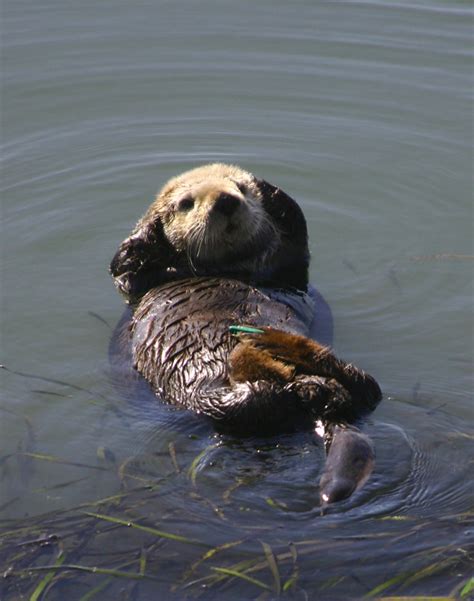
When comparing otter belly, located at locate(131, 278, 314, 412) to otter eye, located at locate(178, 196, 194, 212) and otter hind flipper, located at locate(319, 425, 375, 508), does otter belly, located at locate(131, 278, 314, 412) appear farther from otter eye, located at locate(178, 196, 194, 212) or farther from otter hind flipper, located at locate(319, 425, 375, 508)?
otter hind flipper, located at locate(319, 425, 375, 508)

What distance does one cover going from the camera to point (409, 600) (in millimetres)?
4090

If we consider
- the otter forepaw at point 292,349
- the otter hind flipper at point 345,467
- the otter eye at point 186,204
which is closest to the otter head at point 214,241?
the otter eye at point 186,204

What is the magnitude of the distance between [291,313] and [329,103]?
3.88 meters

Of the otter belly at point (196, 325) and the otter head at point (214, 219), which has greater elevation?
the otter head at point (214, 219)

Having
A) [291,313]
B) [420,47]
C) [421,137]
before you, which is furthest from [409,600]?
[420,47]

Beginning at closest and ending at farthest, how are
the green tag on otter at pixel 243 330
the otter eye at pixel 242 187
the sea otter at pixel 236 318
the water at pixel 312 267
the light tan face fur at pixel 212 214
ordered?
the water at pixel 312 267
the sea otter at pixel 236 318
the green tag on otter at pixel 243 330
the light tan face fur at pixel 212 214
the otter eye at pixel 242 187

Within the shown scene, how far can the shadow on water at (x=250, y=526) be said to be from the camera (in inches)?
165

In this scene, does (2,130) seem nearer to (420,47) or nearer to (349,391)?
(420,47)

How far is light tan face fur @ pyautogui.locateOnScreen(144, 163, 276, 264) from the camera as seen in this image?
6.24m

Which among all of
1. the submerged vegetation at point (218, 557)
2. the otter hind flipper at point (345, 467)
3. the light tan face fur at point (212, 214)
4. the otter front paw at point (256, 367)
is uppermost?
the light tan face fur at point (212, 214)

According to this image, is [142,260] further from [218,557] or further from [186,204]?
[218,557]

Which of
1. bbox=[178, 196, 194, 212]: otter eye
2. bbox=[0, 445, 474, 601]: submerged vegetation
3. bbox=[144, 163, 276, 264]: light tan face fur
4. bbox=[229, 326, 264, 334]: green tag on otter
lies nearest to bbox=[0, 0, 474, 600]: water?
bbox=[0, 445, 474, 601]: submerged vegetation

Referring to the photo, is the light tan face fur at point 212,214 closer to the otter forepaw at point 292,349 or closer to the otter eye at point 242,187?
the otter eye at point 242,187

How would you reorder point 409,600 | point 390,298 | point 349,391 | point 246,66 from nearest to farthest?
point 409,600, point 349,391, point 390,298, point 246,66
